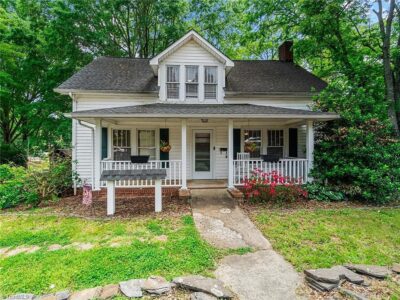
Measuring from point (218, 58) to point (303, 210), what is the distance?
650 cm

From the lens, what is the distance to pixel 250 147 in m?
9.32

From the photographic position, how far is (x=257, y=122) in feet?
30.9

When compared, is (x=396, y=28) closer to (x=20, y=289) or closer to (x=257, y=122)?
(x=257, y=122)

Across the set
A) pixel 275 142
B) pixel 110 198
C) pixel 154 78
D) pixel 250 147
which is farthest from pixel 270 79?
pixel 110 198

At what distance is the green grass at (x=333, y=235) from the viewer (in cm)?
381

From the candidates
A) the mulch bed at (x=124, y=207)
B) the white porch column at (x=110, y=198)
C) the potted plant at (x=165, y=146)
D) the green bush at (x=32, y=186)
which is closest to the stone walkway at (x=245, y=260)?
the mulch bed at (x=124, y=207)

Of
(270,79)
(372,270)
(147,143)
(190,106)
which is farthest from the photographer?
(270,79)

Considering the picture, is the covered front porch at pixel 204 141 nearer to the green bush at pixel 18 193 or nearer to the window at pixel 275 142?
the window at pixel 275 142

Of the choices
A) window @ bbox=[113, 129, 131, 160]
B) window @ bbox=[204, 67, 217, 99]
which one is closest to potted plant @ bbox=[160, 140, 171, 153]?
window @ bbox=[113, 129, 131, 160]

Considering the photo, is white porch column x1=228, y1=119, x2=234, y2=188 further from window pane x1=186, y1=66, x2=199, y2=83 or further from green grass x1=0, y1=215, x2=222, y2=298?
window pane x1=186, y1=66, x2=199, y2=83

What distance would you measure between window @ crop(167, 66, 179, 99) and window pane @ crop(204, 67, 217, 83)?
120 centimetres

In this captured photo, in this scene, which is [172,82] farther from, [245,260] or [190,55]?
[245,260]

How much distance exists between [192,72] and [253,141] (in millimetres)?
3949

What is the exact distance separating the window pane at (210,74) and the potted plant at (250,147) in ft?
10.1
